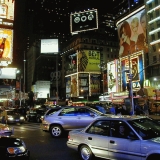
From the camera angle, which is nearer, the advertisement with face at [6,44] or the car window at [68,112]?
the car window at [68,112]

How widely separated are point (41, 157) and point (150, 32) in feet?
165

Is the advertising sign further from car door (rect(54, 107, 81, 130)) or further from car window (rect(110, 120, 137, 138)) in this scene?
car window (rect(110, 120, 137, 138))

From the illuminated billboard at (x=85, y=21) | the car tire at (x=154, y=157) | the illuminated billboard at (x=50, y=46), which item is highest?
the illuminated billboard at (x=85, y=21)

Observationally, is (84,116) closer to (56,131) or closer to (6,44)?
(56,131)

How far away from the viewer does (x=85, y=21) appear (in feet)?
113

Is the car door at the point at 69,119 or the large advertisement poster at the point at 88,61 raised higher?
the large advertisement poster at the point at 88,61

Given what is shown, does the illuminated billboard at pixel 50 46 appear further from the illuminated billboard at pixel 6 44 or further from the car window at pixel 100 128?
the car window at pixel 100 128

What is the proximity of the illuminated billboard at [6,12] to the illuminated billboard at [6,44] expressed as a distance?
1.53m

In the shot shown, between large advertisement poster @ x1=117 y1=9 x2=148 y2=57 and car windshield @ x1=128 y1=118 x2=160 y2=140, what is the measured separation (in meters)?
46.4

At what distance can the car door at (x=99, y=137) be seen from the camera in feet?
23.2

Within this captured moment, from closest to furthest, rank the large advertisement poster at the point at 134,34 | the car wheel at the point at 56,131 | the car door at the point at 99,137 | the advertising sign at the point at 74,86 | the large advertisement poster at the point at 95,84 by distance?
the car door at the point at 99,137 → the car wheel at the point at 56,131 → the large advertisement poster at the point at 134,34 → the large advertisement poster at the point at 95,84 → the advertising sign at the point at 74,86

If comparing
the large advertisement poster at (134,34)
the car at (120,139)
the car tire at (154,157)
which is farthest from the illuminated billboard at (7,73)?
the car tire at (154,157)

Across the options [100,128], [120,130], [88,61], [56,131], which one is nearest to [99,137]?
[100,128]

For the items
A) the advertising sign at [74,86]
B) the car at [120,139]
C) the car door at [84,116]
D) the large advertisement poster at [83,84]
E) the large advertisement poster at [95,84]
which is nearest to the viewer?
the car at [120,139]
